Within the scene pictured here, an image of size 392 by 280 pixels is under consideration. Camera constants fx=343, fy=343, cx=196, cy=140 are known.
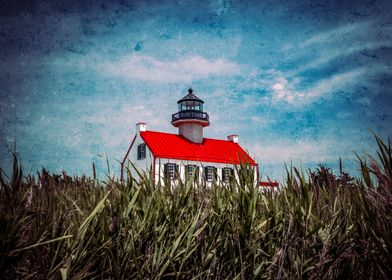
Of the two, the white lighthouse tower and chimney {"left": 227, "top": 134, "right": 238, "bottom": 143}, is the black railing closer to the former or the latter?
the white lighthouse tower

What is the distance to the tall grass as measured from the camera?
3385 mm

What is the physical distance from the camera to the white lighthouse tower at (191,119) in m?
37.2

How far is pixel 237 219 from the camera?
432 centimetres

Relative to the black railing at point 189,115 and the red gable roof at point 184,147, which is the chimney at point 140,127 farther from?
the black railing at point 189,115

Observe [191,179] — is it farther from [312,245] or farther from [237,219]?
[312,245]

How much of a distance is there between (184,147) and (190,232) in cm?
3060

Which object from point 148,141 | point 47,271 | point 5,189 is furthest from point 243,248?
point 148,141

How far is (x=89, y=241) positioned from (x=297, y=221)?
2490mm

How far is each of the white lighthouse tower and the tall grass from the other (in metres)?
32.2

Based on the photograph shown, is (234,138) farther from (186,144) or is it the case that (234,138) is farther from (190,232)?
(190,232)

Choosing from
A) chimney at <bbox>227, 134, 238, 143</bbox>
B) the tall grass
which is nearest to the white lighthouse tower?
chimney at <bbox>227, 134, 238, 143</bbox>

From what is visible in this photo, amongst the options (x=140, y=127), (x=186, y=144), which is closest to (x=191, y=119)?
(x=186, y=144)

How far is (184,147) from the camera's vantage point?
34656mm

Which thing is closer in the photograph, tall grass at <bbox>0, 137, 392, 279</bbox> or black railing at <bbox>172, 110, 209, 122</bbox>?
tall grass at <bbox>0, 137, 392, 279</bbox>
